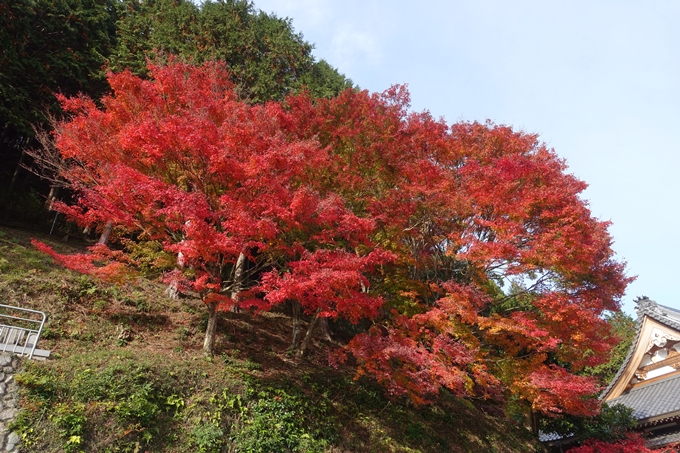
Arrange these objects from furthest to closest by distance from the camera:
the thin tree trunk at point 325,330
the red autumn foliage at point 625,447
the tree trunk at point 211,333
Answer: the thin tree trunk at point 325,330
the red autumn foliage at point 625,447
the tree trunk at point 211,333

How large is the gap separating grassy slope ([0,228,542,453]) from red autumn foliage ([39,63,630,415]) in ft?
6.09

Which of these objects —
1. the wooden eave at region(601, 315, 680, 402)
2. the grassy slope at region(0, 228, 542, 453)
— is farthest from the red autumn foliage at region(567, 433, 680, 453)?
the wooden eave at region(601, 315, 680, 402)

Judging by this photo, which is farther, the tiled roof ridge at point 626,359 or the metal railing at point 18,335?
the tiled roof ridge at point 626,359

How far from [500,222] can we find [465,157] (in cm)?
408

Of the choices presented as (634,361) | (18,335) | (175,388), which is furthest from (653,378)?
(18,335)

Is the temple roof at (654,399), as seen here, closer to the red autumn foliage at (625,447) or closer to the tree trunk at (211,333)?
the red autumn foliage at (625,447)

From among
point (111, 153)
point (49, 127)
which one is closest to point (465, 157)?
point (111, 153)

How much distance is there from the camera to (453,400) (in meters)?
19.3

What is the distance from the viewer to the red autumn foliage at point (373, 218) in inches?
415

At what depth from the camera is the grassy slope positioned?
8.84 meters

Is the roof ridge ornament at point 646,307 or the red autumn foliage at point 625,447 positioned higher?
the roof ridge ornament at point 646,307

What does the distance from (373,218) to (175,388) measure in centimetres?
779

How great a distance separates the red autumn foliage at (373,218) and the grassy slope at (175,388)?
186cm

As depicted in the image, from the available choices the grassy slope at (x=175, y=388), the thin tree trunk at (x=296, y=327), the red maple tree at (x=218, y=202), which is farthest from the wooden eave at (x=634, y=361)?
the thin tree trunk at (x=296, y=327)
